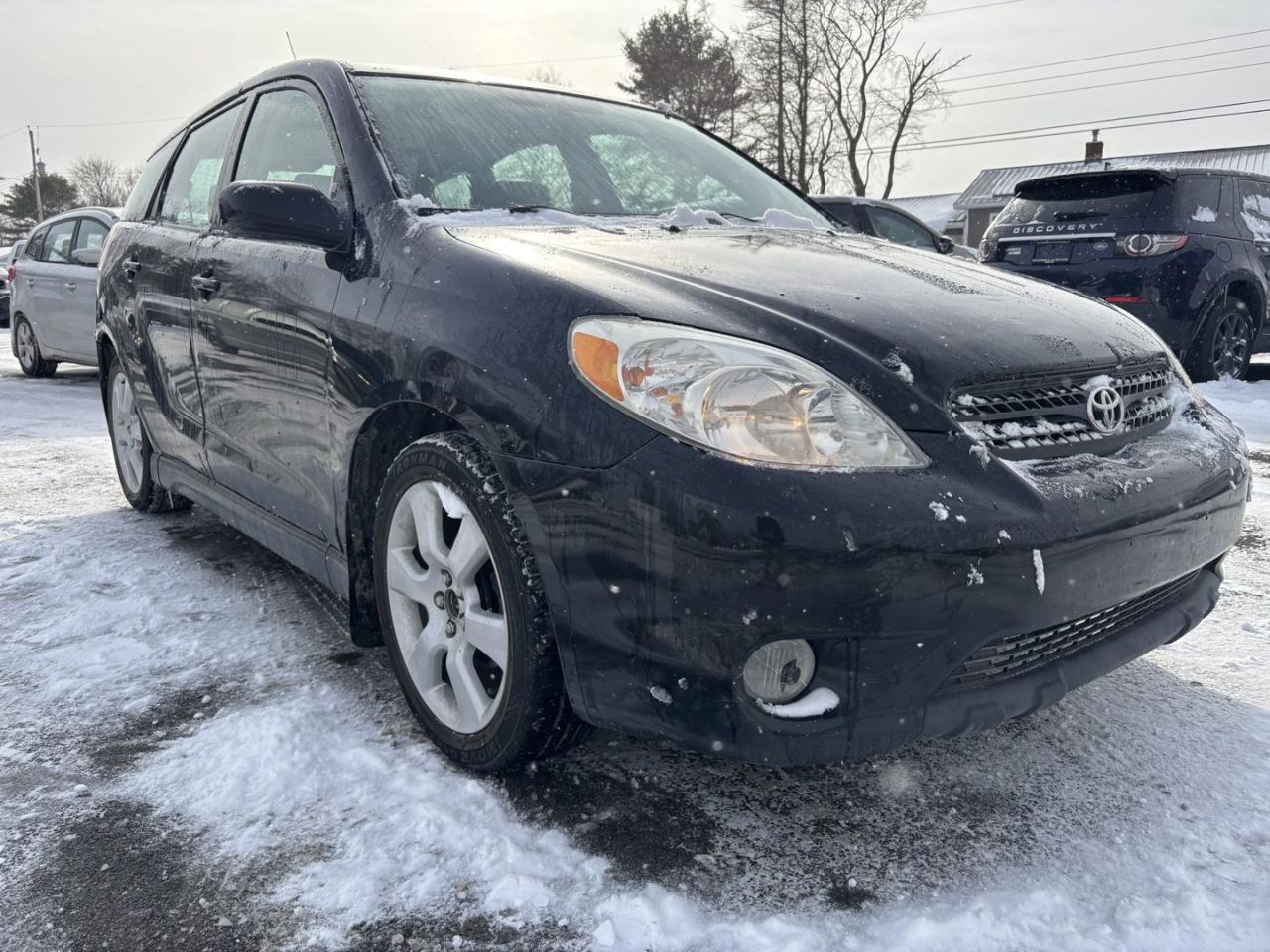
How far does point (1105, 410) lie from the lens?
2.11 meters

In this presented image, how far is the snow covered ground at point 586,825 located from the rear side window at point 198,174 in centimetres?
155

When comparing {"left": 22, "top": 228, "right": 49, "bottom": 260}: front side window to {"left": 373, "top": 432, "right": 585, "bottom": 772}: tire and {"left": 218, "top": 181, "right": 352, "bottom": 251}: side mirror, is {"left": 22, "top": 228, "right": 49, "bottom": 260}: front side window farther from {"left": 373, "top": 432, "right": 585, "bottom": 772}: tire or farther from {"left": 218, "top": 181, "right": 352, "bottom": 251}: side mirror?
{"left": 373, "top": 432, "right": 585, "bottom": 772}: tire

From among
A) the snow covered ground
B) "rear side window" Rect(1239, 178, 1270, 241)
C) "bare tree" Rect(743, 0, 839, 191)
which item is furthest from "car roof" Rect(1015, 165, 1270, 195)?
"bare tree" Rect(743, 0, 839, 191)

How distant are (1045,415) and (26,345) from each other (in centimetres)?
1106

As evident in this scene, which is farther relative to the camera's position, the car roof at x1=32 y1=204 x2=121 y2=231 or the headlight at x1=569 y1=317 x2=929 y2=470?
the car roof at x1=32 y1=204 x2=121 y2=231

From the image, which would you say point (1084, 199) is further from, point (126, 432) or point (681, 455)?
point (681, 455)

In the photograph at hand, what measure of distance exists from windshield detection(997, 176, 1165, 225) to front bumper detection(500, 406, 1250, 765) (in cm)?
645

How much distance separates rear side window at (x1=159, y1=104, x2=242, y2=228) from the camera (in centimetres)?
355

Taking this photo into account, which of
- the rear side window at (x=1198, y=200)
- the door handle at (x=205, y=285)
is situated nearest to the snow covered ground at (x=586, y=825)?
the door handle at (x=205, y=285)

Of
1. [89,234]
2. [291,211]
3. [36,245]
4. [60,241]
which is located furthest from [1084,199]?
[36,245]

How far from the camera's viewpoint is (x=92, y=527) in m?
4.30

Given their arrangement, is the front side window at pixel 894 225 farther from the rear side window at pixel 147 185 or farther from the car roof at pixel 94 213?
the car roof at pixel 94 213

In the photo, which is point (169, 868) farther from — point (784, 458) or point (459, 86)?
point (459, 86)

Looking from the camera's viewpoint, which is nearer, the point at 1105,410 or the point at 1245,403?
the point at 1105,410
